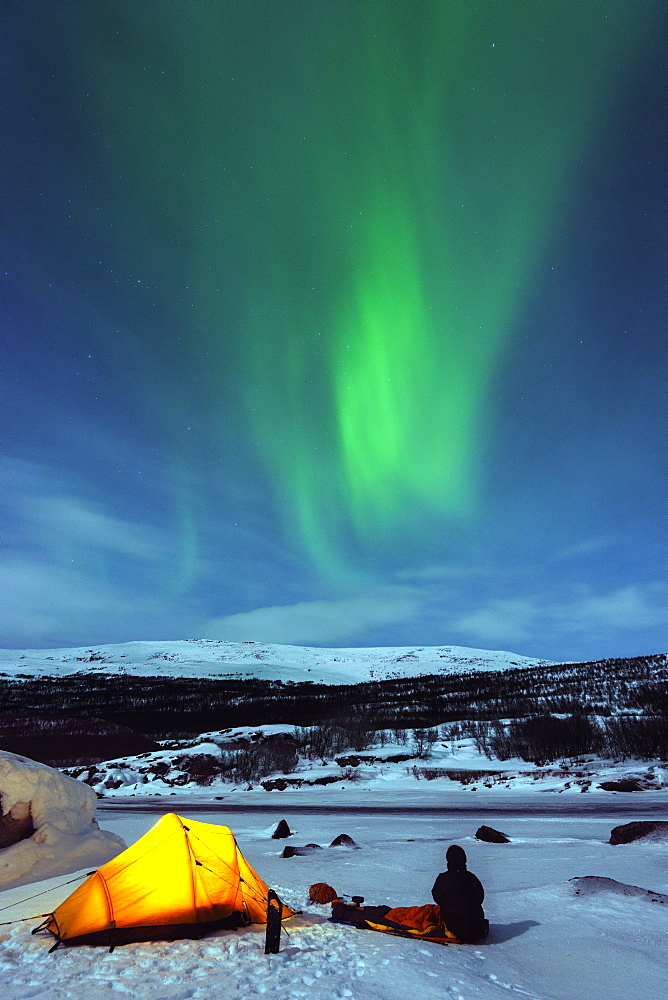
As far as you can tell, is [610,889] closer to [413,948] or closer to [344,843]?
[413,948]

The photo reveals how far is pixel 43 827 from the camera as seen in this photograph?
12.7 meters

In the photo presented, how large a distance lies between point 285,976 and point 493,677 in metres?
135

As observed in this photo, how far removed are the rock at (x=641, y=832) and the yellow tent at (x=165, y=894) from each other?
9455 mm

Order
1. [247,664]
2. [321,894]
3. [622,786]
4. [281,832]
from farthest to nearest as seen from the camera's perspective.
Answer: [247,664]
[622,786]
[281,832]
[321,894]

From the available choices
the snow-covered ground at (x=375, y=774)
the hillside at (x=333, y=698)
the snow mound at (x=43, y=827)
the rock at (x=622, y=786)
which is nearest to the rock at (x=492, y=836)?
the snow mound at (x=43, y=827)

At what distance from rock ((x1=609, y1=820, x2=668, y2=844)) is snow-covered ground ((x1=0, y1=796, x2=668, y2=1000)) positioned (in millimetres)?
275

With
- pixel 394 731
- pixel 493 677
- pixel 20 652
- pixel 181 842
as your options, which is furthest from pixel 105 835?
pixel 20 652

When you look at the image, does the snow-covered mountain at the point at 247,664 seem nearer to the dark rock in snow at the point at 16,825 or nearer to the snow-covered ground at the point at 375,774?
the snow-covered ground at the point at 375,774

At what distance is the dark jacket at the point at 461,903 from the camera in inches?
281

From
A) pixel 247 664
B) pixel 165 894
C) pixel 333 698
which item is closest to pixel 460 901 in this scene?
pixel 165 894

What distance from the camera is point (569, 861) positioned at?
38.8 feet

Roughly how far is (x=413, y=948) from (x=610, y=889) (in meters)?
4.26

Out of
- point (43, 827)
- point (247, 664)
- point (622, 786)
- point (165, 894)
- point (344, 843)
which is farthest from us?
point (247, 664)

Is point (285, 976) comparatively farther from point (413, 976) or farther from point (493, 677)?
point (493, 677)
